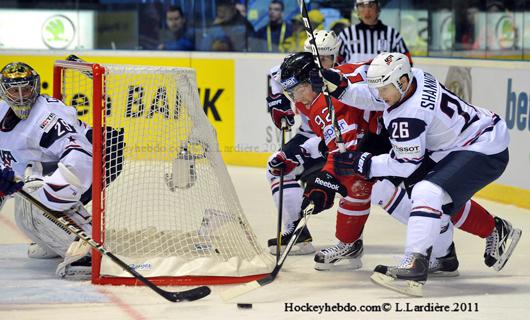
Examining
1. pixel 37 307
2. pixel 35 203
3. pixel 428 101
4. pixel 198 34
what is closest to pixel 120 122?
pixel 35 203

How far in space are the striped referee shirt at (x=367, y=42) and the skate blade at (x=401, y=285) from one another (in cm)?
292

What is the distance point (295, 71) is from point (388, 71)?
0.51m

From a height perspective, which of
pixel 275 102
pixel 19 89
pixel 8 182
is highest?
pixel 19 89

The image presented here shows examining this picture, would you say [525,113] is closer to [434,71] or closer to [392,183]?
[434,71]

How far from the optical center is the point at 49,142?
474 cm

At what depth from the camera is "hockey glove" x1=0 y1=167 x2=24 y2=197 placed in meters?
4.29

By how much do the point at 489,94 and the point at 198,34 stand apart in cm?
322

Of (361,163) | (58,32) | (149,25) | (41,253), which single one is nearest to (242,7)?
(149,25)

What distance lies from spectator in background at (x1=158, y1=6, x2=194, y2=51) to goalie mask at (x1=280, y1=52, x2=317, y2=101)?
4.79 metres

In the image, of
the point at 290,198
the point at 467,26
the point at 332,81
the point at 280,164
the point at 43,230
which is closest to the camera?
the point at 332,81

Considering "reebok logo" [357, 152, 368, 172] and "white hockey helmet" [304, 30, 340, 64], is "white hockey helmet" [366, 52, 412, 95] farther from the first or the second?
"white hockey helmet" [304, 30, 340, 64]

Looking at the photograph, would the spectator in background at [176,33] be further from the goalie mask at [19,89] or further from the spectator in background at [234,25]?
the goalie mask at [19,89]

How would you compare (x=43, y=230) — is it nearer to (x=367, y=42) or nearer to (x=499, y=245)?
(x=499, y=245)

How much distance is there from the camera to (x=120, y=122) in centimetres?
501
